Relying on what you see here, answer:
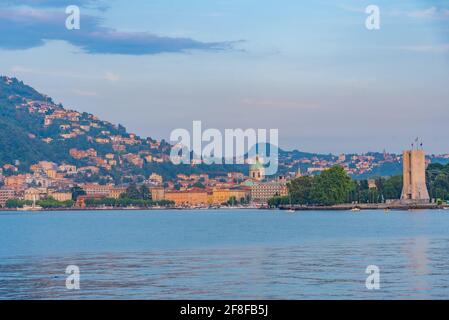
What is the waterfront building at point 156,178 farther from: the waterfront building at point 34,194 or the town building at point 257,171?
the waterfront building at point 34,194

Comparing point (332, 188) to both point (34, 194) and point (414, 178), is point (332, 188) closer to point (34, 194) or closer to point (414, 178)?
point (414, 178)

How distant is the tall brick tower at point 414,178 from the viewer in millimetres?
94625

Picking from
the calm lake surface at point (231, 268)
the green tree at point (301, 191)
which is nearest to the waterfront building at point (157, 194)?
the green tree at point (301, 191)

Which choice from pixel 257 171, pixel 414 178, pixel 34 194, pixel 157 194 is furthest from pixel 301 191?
pixel 34 194

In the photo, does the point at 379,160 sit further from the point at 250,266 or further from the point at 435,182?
the point at 250,266

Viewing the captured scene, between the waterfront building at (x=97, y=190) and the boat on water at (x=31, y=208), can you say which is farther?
the waterfront building at (x=97, y=190)

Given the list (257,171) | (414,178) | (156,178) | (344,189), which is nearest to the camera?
A: (414,178)

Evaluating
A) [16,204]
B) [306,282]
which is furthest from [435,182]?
[306,282]

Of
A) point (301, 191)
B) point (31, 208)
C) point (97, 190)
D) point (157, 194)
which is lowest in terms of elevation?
point (31, 208)

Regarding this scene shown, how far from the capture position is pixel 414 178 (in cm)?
9569

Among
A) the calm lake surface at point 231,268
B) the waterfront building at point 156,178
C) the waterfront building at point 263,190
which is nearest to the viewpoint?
the calm lake surface at point 231,268

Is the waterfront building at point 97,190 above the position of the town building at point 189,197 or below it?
above

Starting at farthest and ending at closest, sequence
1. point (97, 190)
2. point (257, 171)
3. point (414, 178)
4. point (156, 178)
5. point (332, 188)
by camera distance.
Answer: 1. point (156, 178)
2. point (257, 171)
3. point (97, 190)
4. point (332, 188)
5. point (414, 178)

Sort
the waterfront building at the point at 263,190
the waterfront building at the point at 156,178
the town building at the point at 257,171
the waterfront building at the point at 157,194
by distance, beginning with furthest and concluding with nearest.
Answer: the waterfront building at the point at 156,178, the town building at the point at 257,171, the waterfront building at the point at 157,194, the waterfront building at the point at 263,190
